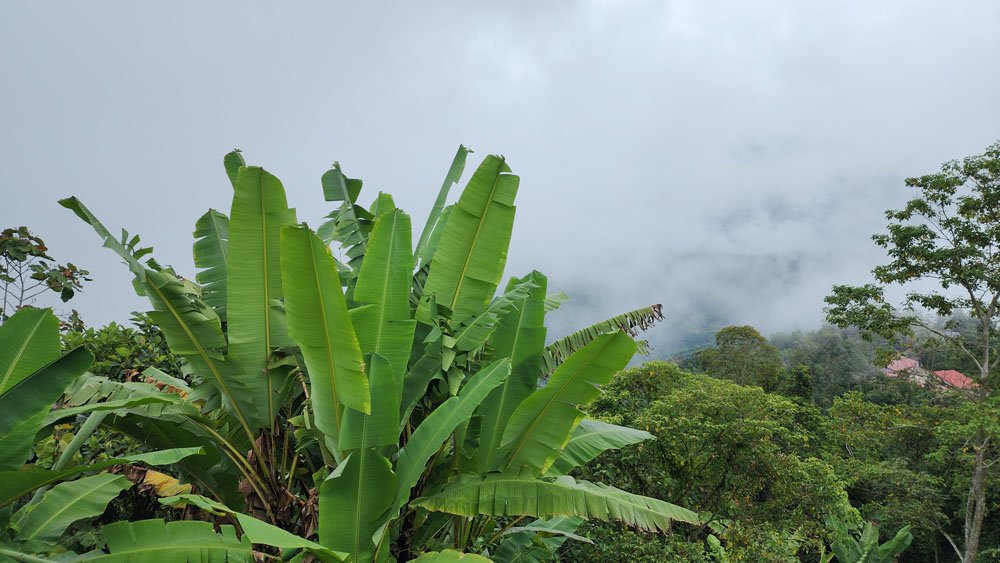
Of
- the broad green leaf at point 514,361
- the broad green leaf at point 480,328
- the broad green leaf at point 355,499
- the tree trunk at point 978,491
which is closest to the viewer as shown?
the broad green leaf at point 355,499

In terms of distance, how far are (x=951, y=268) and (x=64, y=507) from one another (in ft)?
55.9

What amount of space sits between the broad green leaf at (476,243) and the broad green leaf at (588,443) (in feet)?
4.28

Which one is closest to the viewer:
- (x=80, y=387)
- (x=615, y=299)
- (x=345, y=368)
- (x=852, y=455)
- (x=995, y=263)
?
(x=345, y=368)

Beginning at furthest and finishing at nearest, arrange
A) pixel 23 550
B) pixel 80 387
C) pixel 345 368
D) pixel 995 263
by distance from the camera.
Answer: pixel 995 263, pixel 80 387, pixel 345 368, pixel 23 550

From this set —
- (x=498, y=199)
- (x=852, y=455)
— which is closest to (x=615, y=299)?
(x=852, y=455)

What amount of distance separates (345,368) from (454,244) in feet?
4.89

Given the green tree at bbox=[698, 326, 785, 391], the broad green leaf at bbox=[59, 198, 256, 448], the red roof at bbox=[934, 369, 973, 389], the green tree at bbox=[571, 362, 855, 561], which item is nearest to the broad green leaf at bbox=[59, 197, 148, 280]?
the broad green leaf at bbox=[59, 198, 256, 448]

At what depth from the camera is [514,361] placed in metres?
4.34

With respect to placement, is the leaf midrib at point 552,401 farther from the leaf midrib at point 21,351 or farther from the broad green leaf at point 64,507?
the leaf midrib at point 21,351

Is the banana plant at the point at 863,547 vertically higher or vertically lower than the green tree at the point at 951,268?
lower

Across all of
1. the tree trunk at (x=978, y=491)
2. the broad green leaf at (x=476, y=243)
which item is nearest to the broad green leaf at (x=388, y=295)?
the broad green leaf at (x=476, y=243)

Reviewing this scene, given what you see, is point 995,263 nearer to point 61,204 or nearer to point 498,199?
point 498,199

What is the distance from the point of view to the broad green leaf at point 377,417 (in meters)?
3.15

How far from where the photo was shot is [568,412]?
3791 millimetres
